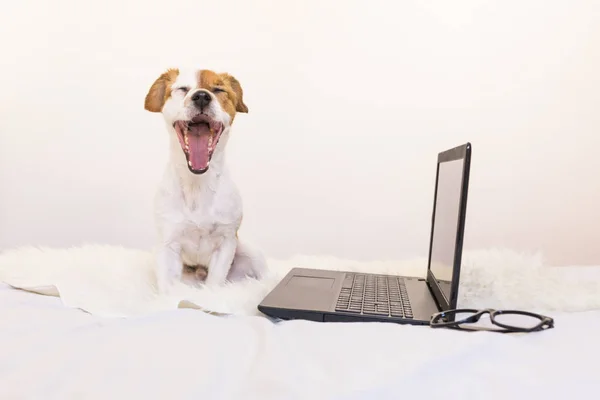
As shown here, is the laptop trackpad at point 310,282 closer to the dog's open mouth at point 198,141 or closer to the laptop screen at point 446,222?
the laptop screen at point 446,222

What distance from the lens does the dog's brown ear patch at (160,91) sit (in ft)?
4.37

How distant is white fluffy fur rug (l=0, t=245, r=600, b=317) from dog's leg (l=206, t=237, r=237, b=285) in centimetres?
13

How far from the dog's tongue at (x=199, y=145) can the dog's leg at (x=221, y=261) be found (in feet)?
0.72

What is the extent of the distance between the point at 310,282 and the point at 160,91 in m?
0.71

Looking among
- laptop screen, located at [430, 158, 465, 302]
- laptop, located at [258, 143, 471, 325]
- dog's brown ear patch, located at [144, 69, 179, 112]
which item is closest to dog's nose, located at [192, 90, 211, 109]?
dog's brown ear patch, located at [144, 69, 179, 112]

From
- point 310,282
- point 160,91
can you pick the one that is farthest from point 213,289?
point 160,91

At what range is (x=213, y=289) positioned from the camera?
0.99 m

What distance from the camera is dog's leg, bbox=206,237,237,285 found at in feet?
4.08

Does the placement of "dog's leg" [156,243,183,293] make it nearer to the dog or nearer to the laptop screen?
the dog

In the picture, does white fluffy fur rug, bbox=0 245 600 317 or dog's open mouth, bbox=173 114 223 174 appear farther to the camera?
dog's open mouth, bbox=173 114 223 174

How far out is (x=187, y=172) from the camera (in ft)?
4.17

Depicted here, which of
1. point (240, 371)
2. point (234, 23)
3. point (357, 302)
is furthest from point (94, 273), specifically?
point (234, 23)

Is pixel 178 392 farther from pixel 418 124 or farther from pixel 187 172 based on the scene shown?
pixel 418 124

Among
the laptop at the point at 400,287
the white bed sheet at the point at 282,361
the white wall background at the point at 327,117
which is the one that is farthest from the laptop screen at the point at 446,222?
the white wall background at the point at 327,117
